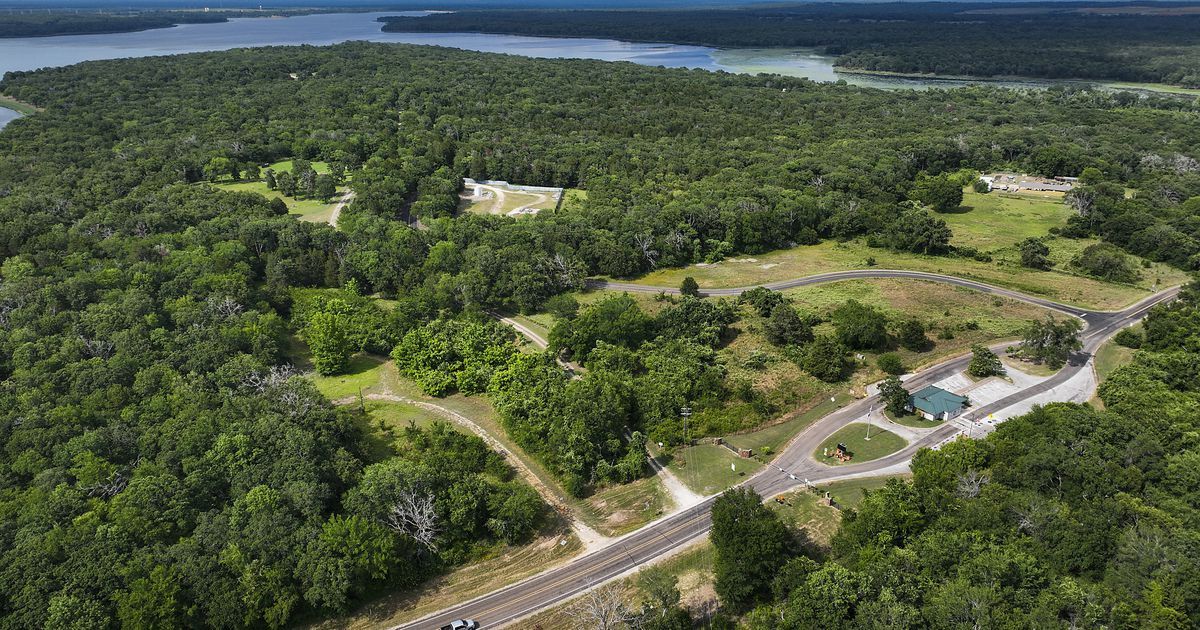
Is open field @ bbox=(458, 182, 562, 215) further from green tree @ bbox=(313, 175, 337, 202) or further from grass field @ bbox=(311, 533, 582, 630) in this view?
grass field @ bbox=(311, 533, 582, 630)

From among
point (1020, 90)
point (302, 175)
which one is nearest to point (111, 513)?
point (302, 175)

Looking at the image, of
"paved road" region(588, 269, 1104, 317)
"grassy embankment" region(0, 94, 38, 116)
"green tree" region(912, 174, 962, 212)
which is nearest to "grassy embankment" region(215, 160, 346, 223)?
"paved road" region(588, 269, 1104, 317)

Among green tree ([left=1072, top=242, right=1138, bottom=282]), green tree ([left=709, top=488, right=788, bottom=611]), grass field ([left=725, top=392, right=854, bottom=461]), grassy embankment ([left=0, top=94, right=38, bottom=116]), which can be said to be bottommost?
grass field ([left=725, top=392, right=854, bottom=461])

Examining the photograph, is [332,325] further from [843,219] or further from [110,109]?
[110,109]

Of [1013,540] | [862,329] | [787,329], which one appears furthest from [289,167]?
[1013,540]

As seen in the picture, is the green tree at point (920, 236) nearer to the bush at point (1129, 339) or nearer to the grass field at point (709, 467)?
the bush at point (1129, 339)
